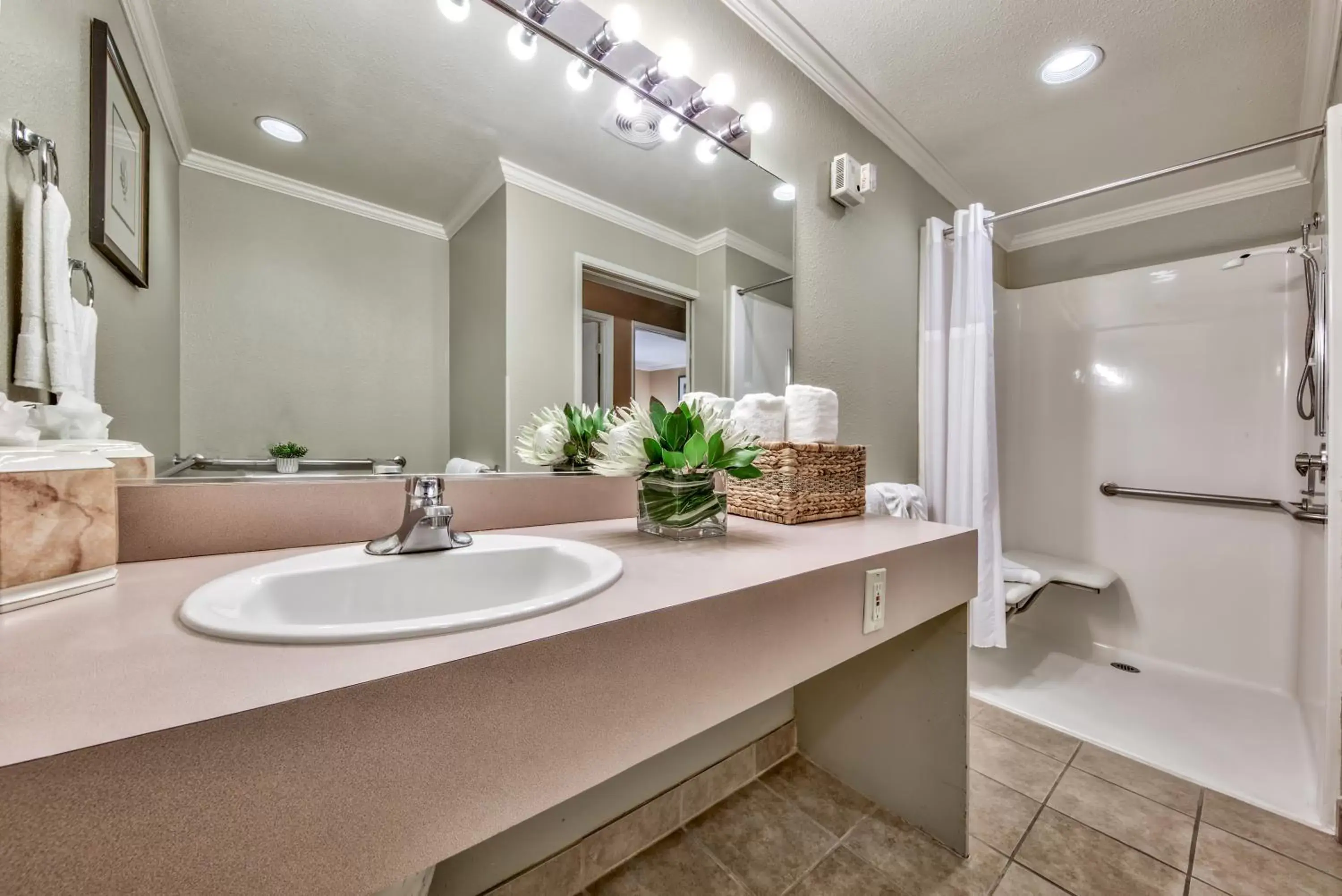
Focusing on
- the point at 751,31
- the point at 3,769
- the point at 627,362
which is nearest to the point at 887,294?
the point at 751,31

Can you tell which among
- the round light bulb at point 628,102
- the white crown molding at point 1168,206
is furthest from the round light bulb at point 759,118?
the white crown molding at point 1168,206

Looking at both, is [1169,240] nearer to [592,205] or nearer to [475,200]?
[592,205]

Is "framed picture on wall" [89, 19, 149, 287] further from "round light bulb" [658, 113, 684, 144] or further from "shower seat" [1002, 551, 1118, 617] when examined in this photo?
"shower seat" [1002, 551, 1118, 617]

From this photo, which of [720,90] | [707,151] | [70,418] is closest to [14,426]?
[70,418]

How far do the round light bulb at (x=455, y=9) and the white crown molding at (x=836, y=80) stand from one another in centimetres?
77

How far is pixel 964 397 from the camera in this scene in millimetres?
1966

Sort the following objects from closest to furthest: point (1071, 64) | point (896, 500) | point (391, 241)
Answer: point (391, 241) < point (1071, 64) < point (896, 500)

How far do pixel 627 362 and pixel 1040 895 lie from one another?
1455 mm

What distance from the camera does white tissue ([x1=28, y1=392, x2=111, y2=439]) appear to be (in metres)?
0.63

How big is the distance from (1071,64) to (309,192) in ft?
7.08

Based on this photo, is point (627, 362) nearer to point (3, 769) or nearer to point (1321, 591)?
point (3, 769)

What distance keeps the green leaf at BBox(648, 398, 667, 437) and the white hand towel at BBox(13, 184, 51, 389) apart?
2.70 ft

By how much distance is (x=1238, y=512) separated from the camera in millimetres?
2084

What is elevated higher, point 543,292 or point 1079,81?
point 1079,81
